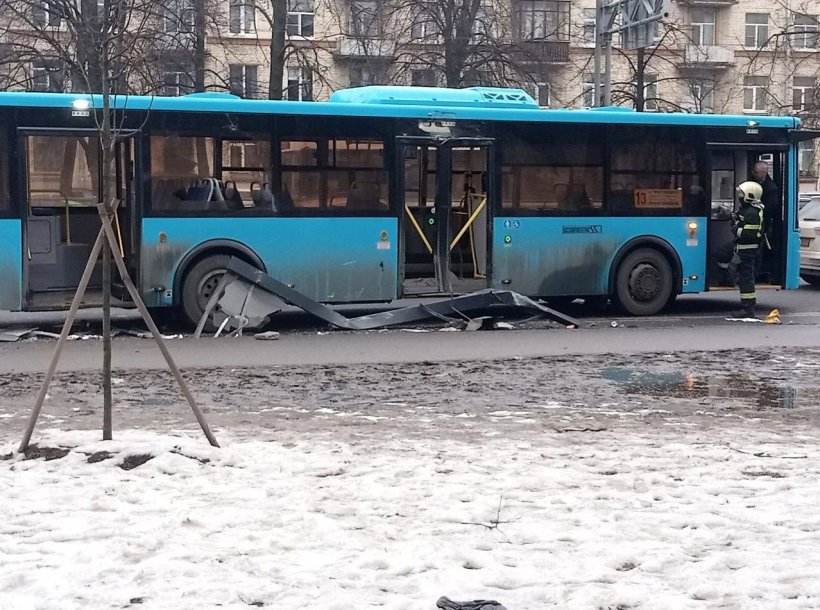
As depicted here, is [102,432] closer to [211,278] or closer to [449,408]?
[449,408]

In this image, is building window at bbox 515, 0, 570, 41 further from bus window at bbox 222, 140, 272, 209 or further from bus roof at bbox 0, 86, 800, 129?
bus window at bbox 222, 140, 272, 209

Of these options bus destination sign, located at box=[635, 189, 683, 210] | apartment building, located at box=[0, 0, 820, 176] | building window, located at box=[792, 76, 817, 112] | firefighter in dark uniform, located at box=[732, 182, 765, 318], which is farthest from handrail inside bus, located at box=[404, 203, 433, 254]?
building window, located at box=[792, 76, 817, 112]

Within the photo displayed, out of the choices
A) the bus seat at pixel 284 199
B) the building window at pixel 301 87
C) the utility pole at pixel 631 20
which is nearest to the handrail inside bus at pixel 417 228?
the bus seat at pixel 284 199

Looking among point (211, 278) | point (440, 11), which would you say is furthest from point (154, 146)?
point (440, 11)

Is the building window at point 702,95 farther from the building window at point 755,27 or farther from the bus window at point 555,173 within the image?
the bus window at point 555,173

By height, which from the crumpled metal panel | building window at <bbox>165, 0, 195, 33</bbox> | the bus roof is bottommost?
the crumpled metal panel

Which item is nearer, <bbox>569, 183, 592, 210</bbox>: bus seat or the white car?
<bbox>569, 183, 592, 210</bbox>: bus seat

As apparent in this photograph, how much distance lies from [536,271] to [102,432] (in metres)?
9.35

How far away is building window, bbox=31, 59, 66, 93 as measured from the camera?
26188 mm

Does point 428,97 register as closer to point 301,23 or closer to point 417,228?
point 417,228

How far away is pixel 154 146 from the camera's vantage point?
1402 cm

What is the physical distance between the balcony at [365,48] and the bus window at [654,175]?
16.3 meters

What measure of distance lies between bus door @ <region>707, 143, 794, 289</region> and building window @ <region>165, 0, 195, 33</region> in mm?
14830

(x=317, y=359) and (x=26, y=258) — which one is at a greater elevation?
(x=26, y=258)
